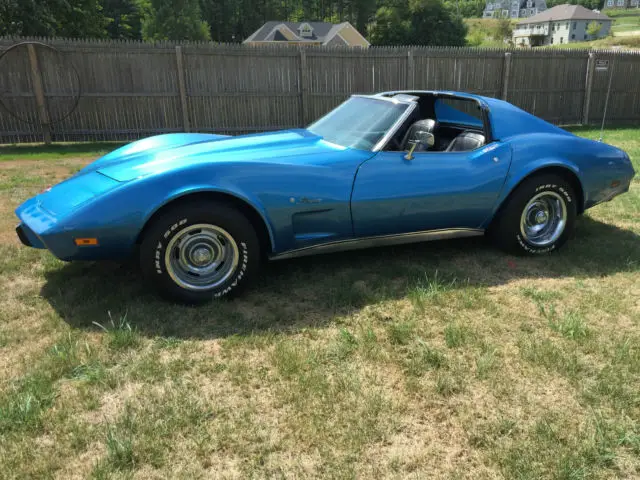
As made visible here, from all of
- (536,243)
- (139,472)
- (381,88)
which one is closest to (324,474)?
(139,472)

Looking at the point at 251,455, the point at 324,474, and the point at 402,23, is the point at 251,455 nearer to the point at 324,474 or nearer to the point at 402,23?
the point at 324,474

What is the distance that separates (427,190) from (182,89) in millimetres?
8532

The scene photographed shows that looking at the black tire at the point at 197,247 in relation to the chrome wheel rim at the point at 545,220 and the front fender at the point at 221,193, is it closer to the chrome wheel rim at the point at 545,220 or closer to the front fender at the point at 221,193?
the front fender at the point at 221,193

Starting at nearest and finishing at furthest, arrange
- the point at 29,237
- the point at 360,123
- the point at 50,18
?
1. the point at 29,237
2. the point at 360,123
3. the point at 50,18

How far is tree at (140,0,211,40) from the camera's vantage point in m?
46.3

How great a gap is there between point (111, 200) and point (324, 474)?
200 cm

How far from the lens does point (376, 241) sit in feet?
11.7

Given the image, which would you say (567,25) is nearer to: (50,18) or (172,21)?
(172,21)

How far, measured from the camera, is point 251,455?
1.96 meters

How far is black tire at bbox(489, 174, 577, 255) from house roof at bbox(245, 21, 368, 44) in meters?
55.4

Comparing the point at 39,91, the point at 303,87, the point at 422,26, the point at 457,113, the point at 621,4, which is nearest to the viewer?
the point at 457,113

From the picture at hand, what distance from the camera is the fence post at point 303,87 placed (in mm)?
11297

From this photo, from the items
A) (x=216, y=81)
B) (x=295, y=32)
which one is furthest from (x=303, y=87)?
(x=295, y=32)

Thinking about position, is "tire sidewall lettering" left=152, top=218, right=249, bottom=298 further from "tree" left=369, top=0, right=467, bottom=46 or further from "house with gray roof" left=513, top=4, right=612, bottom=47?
"house with gray roof" left=513, top=4, right=612, bottom=47
